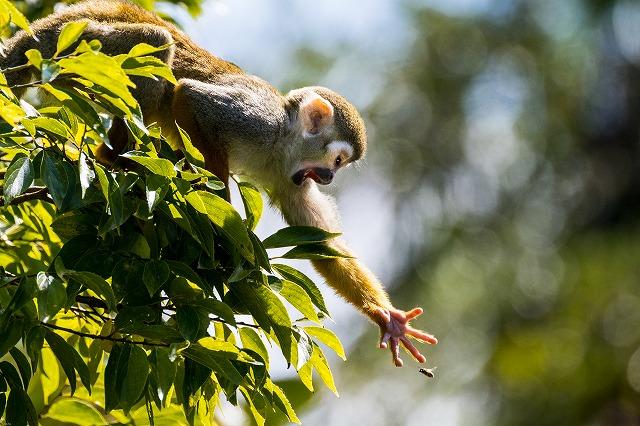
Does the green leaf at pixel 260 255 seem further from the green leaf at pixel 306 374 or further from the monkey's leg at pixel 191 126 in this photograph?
the monkey's leg at pixel 191 126

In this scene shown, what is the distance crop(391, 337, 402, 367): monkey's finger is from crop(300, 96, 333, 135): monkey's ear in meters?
1.26

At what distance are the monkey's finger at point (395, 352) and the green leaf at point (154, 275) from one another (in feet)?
4.26

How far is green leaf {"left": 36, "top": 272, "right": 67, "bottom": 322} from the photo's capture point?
222 cm

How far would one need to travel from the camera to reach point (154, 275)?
96.7 inches

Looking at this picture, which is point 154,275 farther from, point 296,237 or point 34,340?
point 296,237

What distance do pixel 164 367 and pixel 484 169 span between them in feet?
44.3

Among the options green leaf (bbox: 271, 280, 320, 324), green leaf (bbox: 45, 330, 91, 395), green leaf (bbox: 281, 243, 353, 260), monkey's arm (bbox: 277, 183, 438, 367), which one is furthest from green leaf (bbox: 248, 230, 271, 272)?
monkey's arm (bbox: 277, 183, 438, 367)

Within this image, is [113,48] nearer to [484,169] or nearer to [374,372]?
[374,372]

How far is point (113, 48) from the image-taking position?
4035 millimetres

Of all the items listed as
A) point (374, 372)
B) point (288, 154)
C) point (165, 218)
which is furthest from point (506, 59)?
point (165, 218)

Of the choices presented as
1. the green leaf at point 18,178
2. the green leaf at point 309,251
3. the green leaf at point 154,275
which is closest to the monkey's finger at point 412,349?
the green leaf at point 309,251

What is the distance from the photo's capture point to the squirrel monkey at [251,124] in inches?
157

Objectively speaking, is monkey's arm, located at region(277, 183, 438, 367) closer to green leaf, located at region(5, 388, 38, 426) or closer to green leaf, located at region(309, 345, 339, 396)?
green leaf, located at region(309, 345, 339, 396)

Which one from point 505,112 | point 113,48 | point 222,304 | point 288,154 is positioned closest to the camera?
point 222,304
